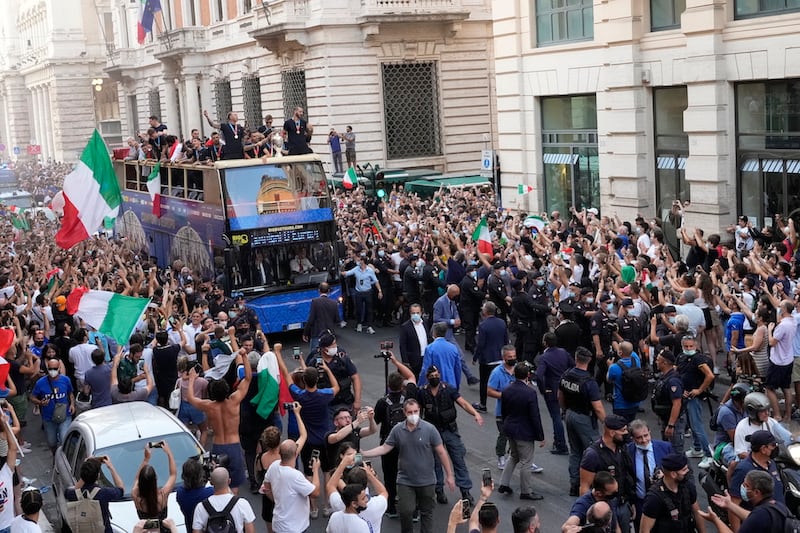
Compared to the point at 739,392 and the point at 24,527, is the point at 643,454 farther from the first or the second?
the point at 24,527

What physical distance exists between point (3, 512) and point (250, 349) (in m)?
3.55

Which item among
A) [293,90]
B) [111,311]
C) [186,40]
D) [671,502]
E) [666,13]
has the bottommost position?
[671,502]

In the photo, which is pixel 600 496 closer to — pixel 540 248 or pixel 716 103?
pixel 540 248

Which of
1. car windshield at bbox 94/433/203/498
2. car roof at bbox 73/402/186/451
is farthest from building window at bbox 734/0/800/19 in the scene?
car windshield at bbox 94/433/203/498

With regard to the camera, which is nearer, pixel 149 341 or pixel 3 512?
pixel 3 512

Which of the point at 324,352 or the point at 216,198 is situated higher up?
the point at 216,198

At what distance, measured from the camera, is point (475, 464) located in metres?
11.9

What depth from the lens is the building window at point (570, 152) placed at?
25.8 meters

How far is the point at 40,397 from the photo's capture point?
40.7ft

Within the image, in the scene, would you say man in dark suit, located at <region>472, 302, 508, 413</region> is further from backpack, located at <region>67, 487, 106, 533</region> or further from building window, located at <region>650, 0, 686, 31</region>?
building window, located at <region>650, 0, 686, 31</region>

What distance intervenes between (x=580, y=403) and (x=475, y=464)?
2134 mm

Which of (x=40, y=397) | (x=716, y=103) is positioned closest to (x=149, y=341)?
(x=40, y=397)

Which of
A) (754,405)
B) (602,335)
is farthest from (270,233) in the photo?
(754,405)

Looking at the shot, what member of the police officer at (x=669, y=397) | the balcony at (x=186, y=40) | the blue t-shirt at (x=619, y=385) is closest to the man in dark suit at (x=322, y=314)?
the blue t-shirt at (x=619, y=385)
